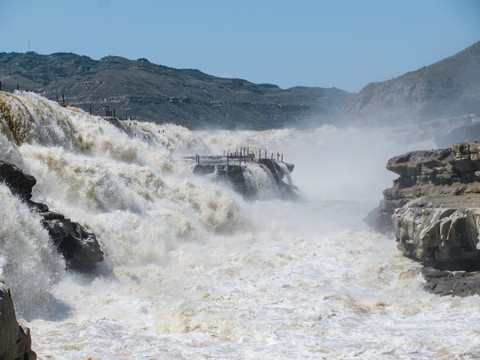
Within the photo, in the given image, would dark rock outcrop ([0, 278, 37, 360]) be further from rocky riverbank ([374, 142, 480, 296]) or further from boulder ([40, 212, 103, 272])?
rocky riverbank ([374, 142, 480, 296])

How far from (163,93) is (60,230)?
97.8 m

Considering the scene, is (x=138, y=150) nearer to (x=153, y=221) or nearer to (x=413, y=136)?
(x=153, y=221)

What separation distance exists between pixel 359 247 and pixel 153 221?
22.5ft

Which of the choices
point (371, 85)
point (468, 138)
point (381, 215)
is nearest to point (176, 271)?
point (381, 215)

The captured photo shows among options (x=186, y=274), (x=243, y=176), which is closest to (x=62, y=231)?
(x=186, y=274)

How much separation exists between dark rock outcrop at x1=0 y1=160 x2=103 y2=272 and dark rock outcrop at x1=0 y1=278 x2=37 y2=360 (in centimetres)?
632

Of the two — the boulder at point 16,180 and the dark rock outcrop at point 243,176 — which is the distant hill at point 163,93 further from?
the boulder at point 16,180

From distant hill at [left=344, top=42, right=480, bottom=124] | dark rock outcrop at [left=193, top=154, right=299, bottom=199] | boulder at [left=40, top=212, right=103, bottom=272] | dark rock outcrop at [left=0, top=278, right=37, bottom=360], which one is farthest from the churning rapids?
distant hill at [left=344, top=42, right=480, bottom=124]

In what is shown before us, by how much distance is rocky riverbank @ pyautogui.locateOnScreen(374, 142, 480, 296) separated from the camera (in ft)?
39.3

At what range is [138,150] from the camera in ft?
78.2

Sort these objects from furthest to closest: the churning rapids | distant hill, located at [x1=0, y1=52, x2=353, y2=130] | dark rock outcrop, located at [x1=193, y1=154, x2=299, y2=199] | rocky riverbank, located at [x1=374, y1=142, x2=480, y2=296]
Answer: distant hill, located at [x1=0, y1=52, x2=353, y2=130] < dark rock outcrop, located at [x1=193, y1=154, x2=299, y2=199] < rocky riverbank, located at [x1=374, y1=142, x2=480, y2=296] < the churning rapids

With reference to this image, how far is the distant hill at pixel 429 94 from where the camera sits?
85750mm

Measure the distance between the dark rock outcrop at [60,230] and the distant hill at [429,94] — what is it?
77.8 meters

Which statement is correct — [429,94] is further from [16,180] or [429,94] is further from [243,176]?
[16,180]
